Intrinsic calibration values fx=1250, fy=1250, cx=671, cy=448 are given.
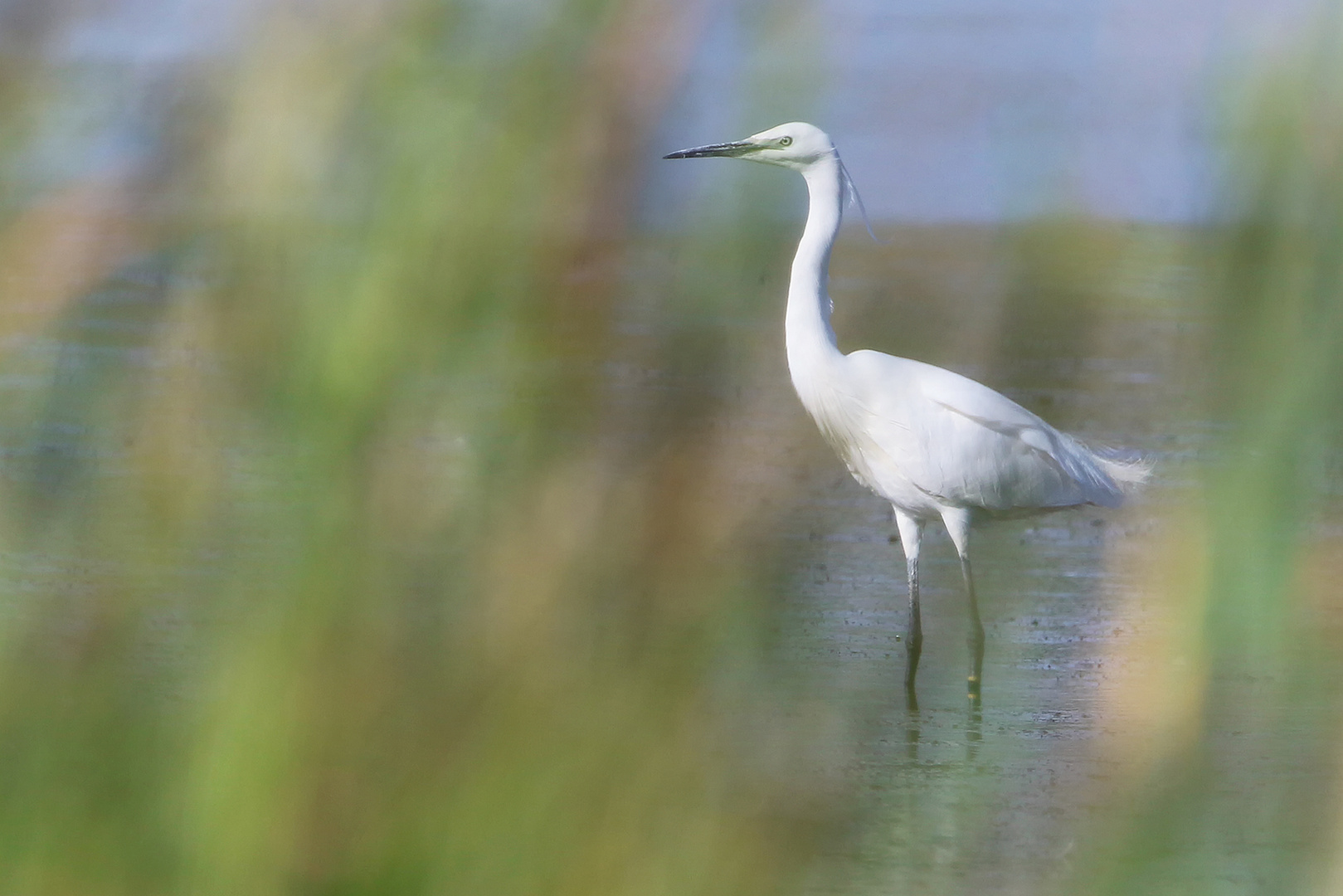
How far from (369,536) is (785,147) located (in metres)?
0.71

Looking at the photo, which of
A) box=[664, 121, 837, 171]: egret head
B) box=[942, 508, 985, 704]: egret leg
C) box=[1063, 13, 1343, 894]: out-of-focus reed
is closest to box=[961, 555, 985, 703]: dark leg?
box=[942, 508, 985, 704]: egret leg

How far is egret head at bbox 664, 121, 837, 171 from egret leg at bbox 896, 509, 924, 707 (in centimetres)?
44

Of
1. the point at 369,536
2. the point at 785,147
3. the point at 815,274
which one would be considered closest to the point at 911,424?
the point at 815,274

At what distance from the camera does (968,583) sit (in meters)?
1.49

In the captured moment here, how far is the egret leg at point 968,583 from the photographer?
1.42 meters

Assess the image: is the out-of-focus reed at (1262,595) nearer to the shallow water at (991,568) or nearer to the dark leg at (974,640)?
the shallow water at (991,568)

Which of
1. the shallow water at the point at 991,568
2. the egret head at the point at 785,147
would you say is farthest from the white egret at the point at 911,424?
the shallow water at the point at 991,568

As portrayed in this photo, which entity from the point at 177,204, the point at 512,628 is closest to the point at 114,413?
the point at 177,204

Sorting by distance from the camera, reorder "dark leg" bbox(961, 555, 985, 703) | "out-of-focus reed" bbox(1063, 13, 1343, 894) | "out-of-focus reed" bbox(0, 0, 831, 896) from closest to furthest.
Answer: "out-of-focus reed" bbox(0, 0, 831, 896), "out-of-focus reed" bbox(1063, 13, 1343, 894), "dark leg" bbox(961, 555, 985, 703)

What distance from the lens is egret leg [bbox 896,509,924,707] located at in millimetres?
1450

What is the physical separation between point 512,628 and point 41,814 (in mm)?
427

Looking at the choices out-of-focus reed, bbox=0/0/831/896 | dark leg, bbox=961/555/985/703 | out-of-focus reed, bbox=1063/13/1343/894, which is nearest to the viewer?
out-of-focus reed, bbox=0/0/831/896

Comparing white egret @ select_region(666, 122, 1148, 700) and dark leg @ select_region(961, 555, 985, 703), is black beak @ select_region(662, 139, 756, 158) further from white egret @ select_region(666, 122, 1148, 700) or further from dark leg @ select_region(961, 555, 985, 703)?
dark leg @ select_region(961, 555, 985, 703)

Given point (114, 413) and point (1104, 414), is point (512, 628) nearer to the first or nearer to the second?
point (114, 413)
